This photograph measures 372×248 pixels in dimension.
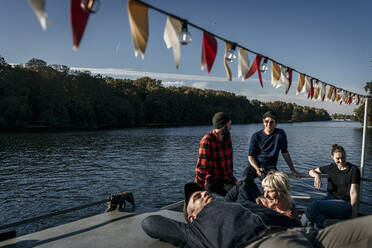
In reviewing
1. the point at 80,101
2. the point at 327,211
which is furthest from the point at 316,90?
the point at 80,101

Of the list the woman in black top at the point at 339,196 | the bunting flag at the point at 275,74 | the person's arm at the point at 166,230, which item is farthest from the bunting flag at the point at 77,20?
the bunting flag at the point at 275,74

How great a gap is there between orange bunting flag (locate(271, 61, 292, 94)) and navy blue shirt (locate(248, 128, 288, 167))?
1147 mm

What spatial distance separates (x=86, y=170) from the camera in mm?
18266

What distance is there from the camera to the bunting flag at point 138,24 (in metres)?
2.55

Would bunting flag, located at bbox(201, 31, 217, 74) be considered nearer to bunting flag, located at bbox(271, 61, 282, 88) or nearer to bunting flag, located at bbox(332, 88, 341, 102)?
bunting flag, located at bbox(271, 61, 282, 88)

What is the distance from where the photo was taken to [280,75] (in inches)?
227

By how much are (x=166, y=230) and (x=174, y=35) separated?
234 centimetres

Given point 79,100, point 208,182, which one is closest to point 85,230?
point 208,182

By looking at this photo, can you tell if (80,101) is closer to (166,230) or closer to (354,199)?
(166,230)

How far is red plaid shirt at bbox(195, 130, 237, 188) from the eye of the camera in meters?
4.28

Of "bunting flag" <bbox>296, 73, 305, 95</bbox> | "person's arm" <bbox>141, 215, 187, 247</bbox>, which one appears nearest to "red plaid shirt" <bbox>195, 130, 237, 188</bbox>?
"person's arm" <bbox>141, 215, 187, 247</bbox>

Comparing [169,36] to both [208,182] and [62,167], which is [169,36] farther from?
[62,167]

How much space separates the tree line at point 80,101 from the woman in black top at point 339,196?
4909 cm

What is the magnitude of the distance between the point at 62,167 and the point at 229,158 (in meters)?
17.5
